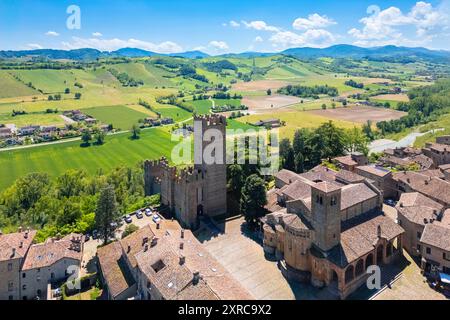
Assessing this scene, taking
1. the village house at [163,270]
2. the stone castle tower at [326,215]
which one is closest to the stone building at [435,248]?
the stone castle tower at [326,215]

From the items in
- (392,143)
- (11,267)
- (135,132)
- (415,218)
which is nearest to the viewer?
(11,267)

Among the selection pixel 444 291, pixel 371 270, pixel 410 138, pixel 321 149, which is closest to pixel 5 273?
pixel 371 270

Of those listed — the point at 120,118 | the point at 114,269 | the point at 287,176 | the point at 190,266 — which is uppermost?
the point at 120,118

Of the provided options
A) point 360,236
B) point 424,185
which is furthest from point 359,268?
point 424,185

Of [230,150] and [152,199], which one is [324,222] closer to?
[230,150]

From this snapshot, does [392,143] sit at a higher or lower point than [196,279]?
higher

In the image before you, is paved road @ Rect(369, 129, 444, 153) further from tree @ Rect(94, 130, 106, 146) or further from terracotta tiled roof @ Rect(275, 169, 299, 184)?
tree @ Rect(94, 130, 106, 146)

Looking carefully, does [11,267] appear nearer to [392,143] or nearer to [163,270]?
[163,270]
